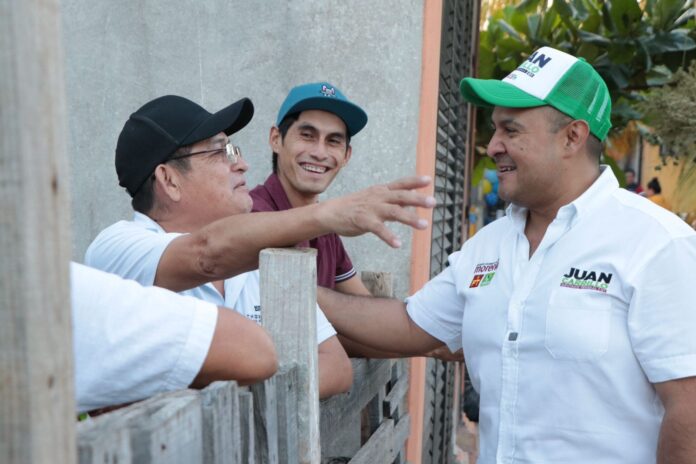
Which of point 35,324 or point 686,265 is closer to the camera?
point 35,324

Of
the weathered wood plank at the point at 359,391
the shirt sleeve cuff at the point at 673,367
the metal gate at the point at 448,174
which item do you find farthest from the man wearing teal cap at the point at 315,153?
the metal gate at the point at 448,174

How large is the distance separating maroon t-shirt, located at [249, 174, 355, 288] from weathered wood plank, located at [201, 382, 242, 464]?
137 cm

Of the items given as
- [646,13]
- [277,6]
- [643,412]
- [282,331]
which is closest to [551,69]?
[643,412]

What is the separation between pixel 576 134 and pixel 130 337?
1.63 m

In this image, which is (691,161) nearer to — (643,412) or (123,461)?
(643,412)

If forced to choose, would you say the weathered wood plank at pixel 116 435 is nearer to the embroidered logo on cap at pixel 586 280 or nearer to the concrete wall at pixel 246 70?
the embroidered logo on cap at pixel 586 280

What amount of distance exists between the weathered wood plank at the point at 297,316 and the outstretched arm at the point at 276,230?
7 centimetres

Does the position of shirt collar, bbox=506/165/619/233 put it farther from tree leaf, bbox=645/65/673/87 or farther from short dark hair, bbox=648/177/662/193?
short dark hair, bbox=648/177/662/193

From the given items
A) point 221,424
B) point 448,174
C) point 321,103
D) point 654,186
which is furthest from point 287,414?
point 654,186

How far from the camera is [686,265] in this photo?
197 centimetres

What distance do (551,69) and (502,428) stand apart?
109 cm

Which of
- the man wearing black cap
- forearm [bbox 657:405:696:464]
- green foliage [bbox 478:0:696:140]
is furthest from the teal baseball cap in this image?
green foliage [bbox 478:0:696:140]

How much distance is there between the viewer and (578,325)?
2023mm

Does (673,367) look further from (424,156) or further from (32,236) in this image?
(424,156)
